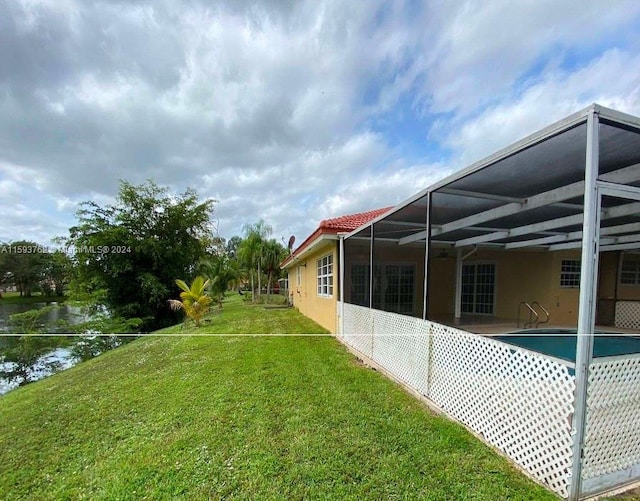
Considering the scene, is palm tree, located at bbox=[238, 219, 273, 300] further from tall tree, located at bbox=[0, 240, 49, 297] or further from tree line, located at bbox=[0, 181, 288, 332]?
tall tree, located at bbox=[0, 240, 49, 297]

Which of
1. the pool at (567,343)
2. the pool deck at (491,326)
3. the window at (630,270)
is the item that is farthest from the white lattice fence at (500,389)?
the window at (630,270)

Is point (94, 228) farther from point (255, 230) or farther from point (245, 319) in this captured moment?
point (245, 319)

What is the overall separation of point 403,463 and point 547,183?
13.7ft

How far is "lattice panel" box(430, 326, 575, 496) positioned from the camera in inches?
100

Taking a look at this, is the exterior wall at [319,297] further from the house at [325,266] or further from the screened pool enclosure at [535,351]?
the screened pool enclosure at [535,351]

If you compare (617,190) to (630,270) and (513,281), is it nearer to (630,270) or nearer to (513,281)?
(513,281)

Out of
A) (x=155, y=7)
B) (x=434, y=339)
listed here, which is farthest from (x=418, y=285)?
(x=155, y=7)

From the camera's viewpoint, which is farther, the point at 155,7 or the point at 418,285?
the point at 418,285

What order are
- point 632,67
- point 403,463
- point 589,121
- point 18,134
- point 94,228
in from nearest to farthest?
point 589,121 < point 403,463 < point 632,67 < point 18,134 < point 94,228

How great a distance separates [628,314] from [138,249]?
24.1 meters

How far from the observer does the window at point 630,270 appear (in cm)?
1108

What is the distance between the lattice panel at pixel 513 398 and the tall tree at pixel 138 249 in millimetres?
18865

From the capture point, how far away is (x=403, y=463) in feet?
9.69

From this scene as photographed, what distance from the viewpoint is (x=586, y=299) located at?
7.72ft
